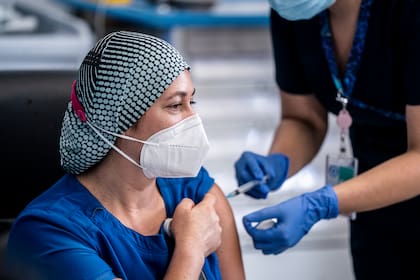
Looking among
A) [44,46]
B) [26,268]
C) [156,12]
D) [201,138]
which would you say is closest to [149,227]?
[201,138]

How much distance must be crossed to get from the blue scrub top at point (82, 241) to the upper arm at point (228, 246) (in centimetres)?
10

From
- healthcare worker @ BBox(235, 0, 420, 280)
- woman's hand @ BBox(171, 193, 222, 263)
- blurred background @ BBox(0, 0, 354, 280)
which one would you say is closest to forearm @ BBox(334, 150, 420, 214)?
healthcare worker @ BBox(235, 0, 420, 280)

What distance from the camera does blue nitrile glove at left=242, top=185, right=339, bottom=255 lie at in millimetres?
1662

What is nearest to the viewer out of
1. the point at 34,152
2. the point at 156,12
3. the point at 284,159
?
the point at 34,152

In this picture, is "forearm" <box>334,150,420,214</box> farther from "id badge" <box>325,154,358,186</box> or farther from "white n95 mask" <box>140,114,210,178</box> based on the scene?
"white n95 mask" <box>140,114,210,178</box>

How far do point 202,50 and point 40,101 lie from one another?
6.98ft

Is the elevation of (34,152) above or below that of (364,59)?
below

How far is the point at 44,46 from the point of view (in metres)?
3.12

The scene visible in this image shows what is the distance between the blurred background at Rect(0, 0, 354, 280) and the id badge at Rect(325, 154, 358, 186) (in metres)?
0.35

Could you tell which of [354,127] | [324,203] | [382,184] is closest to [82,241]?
[324,203]

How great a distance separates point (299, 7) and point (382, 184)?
0.48 m

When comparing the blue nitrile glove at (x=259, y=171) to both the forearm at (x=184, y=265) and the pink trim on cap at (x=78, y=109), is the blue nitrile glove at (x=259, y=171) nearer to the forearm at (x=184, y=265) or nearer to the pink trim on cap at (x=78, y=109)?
the forearm at (x=184, y=265)

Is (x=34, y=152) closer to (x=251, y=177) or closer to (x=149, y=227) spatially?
(x=149, y=227)

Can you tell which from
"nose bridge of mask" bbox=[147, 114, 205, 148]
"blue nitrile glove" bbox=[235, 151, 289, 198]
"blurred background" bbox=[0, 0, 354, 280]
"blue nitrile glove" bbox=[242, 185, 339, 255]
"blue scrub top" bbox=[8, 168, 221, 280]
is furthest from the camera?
"blue nitrile glove" bbox=[235, 151, 289, 198]
